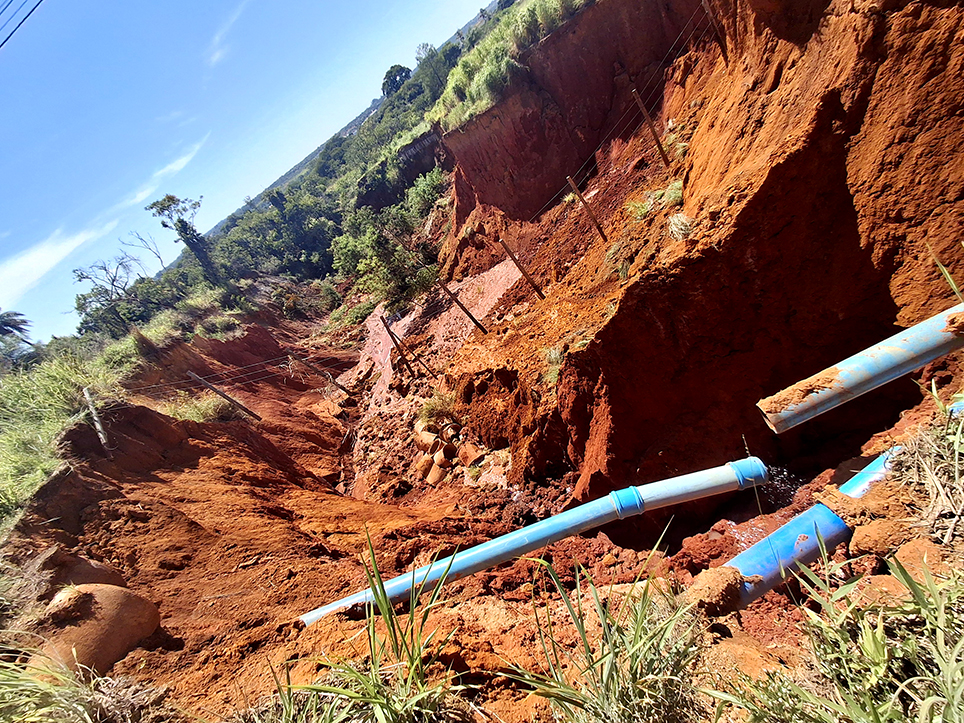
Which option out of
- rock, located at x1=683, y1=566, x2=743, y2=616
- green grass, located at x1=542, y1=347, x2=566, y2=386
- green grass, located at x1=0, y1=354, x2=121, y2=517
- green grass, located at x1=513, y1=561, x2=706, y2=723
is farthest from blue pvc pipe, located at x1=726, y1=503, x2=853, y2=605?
green grass, located at x1=0, y1=354, x2=121, y2=517

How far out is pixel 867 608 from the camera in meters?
1.91

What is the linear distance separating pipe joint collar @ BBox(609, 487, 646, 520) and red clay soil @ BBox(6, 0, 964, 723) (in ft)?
1.91

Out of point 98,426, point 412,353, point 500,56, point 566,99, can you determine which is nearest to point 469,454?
point 98,426

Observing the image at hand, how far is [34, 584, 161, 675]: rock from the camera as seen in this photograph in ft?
11.0

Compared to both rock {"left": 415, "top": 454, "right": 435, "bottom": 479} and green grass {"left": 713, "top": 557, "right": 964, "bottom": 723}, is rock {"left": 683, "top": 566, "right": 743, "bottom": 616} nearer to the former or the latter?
green grass {"left": 713, "top": 557, "right": 964, "bottom": 723}

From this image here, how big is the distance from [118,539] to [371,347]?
15.9 meters

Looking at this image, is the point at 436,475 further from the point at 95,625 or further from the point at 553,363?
the point at 95,625

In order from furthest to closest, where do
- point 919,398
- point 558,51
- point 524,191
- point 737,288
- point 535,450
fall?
1. point 524,191
2. point 558,51
3. point 535,450
4. point 737,288
5. point 919,398

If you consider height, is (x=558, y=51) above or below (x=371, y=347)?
above

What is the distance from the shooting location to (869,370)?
361 cm

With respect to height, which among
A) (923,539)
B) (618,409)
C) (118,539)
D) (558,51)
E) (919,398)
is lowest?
(919,398)

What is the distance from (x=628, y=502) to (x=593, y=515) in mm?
368

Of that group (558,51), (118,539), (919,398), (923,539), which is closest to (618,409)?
(919,398)

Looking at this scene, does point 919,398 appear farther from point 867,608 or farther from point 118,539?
point 118,539
